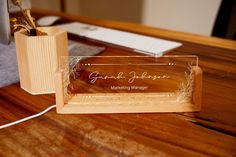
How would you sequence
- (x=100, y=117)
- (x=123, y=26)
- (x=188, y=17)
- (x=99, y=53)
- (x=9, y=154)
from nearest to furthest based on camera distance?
(x=9, y=154)
(x=100, y=117)
(x=99, y=53)
(x=123, y=26)
(x=188, y=17)

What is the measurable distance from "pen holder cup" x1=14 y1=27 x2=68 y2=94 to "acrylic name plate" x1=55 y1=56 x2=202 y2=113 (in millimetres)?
62

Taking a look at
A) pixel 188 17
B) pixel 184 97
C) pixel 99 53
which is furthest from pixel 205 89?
pixel 188 17

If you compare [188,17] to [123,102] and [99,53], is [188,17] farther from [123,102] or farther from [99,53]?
[123,102]

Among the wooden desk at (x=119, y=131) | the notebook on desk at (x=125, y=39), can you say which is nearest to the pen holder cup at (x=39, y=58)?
the wooden desk at (x=119, y=131)

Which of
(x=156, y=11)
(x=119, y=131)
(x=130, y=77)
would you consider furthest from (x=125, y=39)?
(x=156, y=11)

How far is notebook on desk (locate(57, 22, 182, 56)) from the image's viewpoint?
3.47 ft

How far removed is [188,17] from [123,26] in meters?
1.19

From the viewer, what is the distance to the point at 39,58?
0.71m

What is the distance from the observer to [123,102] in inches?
26.2

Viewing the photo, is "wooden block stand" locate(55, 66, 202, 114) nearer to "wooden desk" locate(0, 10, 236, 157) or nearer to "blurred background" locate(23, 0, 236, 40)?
"wooden desk" locate(0, 10, 236, 157)

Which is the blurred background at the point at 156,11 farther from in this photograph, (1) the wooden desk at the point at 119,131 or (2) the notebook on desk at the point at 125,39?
(1) the wooden desk at the point at 119,131

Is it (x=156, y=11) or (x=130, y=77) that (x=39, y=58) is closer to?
(x=130, y=77)

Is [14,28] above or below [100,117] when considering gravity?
above

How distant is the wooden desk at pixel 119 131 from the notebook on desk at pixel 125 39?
33cm
